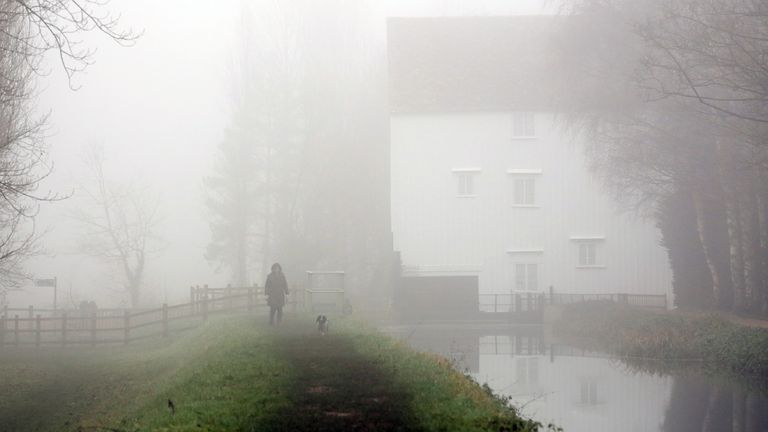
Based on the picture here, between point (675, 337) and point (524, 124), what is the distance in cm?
2476

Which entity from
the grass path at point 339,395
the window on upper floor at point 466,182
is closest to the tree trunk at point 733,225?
the window on upper floor at point 466,182

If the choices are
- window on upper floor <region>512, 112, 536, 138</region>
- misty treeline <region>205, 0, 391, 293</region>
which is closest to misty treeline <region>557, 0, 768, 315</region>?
window on upper floor <region>512, 112, 536, 138</region>

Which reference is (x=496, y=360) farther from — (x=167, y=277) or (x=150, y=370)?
(x=167, y=277)

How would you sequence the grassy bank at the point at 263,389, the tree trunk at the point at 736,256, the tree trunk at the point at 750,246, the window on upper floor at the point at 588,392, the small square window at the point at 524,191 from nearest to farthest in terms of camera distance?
the grassy bank at the point at 263,389, the window on upper floor at the point at 588,392, the tree trunk at the point at 750,246, the tree trunk at the point at 736,256, the small square window at the point at 524,191

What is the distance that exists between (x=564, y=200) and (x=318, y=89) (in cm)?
1789

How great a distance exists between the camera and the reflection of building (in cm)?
5338

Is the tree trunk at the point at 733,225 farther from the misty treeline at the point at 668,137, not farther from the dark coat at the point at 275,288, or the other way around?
the dark coat at the point at 275,288

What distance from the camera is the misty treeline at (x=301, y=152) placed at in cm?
6250

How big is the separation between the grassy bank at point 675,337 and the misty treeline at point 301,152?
23.6 m

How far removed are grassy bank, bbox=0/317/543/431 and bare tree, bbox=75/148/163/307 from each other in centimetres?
3177

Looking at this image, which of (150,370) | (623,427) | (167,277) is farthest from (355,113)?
(623,427)

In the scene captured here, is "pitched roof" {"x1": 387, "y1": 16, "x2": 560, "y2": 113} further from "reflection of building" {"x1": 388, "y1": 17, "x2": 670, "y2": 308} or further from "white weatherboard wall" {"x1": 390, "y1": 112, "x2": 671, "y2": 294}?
"white weatherboard wall" {"x1": 390, "y1": 112, "x2": 671, "y2": 294}

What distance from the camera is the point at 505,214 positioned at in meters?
53.8

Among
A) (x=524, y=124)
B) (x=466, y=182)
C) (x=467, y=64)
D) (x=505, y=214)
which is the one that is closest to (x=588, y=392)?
(x=505, y=214)
